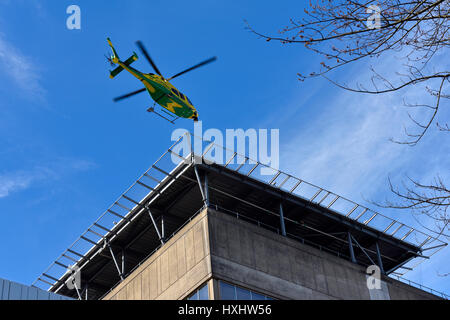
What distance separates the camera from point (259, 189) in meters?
38.2

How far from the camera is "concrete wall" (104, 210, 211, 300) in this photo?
32.3m

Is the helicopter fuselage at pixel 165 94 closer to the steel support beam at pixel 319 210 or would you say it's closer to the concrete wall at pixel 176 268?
the steel support beam at pixel 319 210

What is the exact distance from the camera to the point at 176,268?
1335 inches

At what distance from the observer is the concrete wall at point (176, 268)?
32281mm

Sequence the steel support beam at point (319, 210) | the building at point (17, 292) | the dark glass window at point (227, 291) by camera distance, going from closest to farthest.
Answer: the building at point (17, 292) → the dark glass window at point (227, 291) → the steel support beam at point (319, 210)

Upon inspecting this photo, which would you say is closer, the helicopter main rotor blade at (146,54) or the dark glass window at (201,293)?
the dark glass window at (201,293)

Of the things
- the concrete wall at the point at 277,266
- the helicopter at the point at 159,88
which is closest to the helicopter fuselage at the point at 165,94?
the helicopter at the point at 159,88

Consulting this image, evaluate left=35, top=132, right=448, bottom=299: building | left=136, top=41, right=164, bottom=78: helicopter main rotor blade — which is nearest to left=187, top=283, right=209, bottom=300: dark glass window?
left=35, top=132, right=448, bottom=299: building

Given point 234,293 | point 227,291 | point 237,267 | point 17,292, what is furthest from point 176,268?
point 17,292

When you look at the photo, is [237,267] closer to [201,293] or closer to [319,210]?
[201,293]

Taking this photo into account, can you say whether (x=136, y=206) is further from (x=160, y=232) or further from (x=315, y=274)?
(x=315, y=274)

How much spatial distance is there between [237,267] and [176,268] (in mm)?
Answer: 3351
